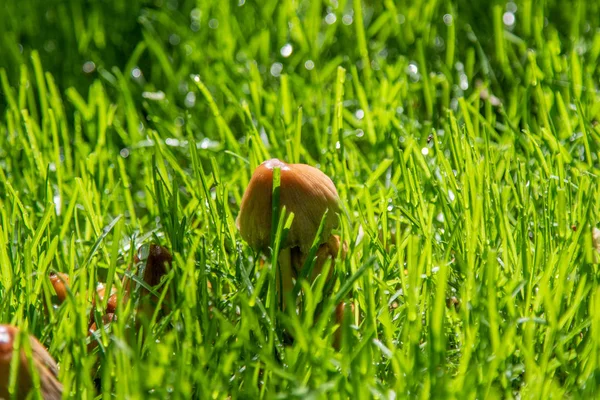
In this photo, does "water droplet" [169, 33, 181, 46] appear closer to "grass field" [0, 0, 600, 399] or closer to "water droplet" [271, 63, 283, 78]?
"grass field" [0, 0, 600, 399]

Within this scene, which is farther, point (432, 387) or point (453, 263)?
point (453, 263)

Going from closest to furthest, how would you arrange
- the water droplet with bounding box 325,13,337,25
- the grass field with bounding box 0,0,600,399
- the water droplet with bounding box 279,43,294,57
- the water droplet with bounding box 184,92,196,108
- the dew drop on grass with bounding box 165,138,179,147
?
the grass field with bounding box 0,0,600,399
the dew drop on grass with bounding box 165,138,179,147
the water droplet with bounding box 184,92,196,108
the water droplet with bounding box 279,43,294,57
the water droplet with bounding box 325,13,337,25

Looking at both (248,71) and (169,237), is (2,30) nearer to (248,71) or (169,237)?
(248,71)

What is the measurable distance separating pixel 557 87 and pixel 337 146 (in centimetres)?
57

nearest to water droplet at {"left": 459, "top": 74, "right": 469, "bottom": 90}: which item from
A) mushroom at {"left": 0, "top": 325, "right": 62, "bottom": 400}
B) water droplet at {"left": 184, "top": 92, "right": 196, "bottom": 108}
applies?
water droplet at {"left": 184, "top": 92, "right": 196, "bottom": 108}

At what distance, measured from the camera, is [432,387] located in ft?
3.73

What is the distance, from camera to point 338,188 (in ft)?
5.84

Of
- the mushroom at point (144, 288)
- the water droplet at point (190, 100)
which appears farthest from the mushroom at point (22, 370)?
the water droplet at point (190, 100)

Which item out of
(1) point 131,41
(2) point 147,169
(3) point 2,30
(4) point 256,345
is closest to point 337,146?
(2) point 147,169

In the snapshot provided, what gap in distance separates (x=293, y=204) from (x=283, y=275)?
147mm

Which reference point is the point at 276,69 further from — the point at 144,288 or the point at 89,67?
the point at 144,288

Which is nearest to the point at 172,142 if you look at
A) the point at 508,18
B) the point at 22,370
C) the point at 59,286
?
the point at 59,286

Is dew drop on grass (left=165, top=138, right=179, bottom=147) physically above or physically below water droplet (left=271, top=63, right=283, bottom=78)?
below

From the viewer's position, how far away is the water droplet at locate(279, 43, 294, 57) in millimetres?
2633
